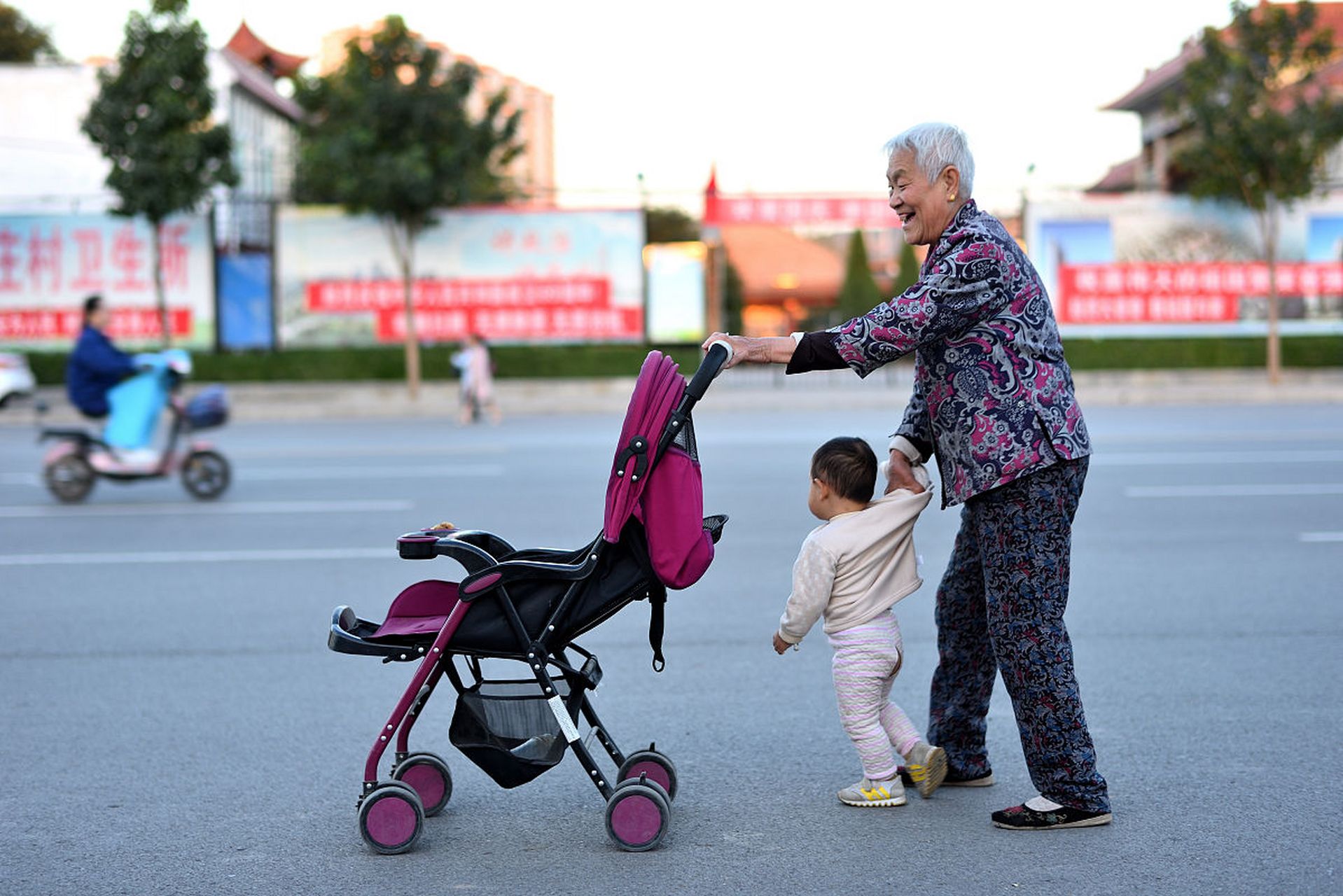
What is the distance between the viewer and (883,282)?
2046 inches

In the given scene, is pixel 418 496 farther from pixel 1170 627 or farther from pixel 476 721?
pixel 476 721

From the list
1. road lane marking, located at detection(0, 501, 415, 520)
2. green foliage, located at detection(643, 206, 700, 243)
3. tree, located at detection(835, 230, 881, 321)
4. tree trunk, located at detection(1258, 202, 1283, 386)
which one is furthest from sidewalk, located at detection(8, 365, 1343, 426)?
road lane marking, located at detection(0, 501, 415, 520)

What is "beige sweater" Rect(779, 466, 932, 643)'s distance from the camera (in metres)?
3.72

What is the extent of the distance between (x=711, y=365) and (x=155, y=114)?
22.4m

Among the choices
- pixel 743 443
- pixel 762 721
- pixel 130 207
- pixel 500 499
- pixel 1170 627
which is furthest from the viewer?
pixel 130 207

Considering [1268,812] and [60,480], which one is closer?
[1268,812]

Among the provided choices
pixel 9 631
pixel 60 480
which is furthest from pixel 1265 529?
pixel 60 480

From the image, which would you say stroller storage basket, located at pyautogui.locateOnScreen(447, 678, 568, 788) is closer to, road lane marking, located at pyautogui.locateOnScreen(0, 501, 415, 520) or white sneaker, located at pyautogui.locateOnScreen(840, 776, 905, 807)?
white sneaker, located at pyautogui.locateOnScreen(840, 776, 905, 807)

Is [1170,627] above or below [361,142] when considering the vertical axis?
below

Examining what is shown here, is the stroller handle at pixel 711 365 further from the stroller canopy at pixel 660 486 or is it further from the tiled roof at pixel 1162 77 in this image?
the tiled roof at pixel 1162 77

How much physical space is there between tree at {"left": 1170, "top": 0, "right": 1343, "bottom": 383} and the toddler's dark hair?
22.9 m

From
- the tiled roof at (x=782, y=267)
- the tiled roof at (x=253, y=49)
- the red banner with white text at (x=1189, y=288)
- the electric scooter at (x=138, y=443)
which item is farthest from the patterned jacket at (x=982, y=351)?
the tiled roof at (x=253, y=49)

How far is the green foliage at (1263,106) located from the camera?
79.0ft

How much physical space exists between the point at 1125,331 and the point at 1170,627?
22874mm
